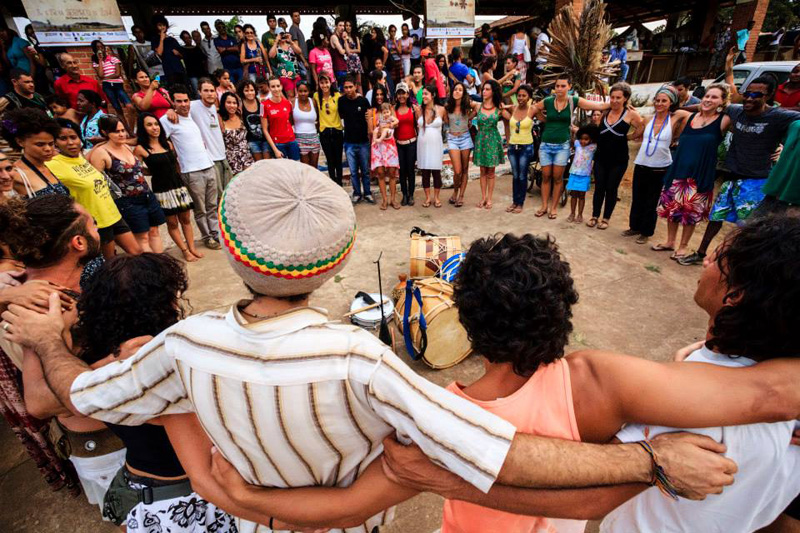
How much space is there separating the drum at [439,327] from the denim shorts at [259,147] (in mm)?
4282

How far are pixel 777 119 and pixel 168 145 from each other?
6725 millimetres

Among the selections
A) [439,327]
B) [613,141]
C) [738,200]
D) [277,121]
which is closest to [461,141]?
[613,141]

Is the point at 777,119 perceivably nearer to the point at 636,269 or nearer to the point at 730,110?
the point at 730,110

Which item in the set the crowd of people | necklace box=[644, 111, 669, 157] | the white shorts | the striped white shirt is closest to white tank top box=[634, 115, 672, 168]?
necklace box=[644, 111, 669, 157]

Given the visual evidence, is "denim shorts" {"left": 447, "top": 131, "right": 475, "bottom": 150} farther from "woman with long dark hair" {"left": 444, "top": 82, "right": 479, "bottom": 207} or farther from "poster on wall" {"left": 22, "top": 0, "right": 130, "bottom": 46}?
"poster on wall" {"left": 22, "top": 0, "right": 130, "bottom": 46}

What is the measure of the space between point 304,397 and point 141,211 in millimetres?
4545

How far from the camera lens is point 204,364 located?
2.75 ft

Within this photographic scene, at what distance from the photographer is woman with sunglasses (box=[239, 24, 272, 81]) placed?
26.0 feet

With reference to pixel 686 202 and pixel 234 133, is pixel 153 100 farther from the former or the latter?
pixel 686 202

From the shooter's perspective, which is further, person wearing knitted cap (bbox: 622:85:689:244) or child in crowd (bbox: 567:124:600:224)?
child in crowd (bbox: 567:124:600:224)

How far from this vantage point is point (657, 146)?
15.6ft

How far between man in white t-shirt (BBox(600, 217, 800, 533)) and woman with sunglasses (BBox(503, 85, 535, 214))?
5.12 metres

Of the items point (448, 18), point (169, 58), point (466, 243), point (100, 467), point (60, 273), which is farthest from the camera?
point (448, 18)

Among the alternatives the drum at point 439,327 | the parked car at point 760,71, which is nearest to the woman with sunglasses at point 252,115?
the drum at point 439,327
